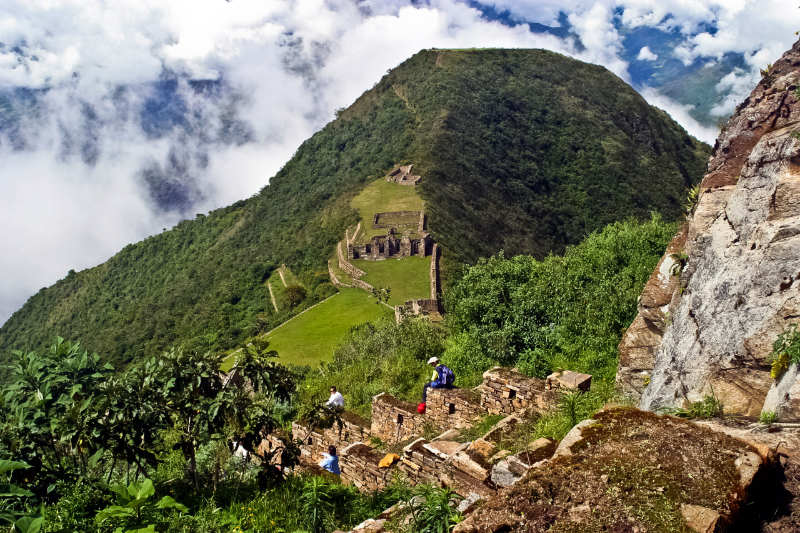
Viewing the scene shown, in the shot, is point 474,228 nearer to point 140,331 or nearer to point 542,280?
point 140,331

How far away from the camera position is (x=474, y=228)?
69750 mm

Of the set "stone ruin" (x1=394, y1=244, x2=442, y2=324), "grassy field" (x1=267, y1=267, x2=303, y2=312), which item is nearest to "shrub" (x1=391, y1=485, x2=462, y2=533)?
"stone ruin" (x1=394, y1=244, x2=442, y2=324)

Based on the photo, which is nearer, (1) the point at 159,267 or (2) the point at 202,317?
(2) the point at 202,317

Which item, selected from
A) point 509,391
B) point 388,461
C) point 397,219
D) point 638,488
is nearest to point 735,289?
point 509,391

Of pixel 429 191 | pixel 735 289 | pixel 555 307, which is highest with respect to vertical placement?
pixel 429 191

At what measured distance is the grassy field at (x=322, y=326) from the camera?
144 ft

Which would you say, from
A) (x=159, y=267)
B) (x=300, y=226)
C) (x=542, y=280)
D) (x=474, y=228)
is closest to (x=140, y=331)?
(x=300, y=226)

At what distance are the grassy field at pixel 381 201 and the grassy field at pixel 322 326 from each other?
1264 centimetres

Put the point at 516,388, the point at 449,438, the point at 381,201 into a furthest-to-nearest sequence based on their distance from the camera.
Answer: the point at 381,201, the point at 516,388, the point at 449,438

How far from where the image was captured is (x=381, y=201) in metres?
72.3

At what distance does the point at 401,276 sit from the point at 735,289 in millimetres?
47432

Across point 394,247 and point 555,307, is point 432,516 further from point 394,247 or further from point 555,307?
point 394,247

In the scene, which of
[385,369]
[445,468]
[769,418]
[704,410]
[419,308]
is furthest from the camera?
[419,308]

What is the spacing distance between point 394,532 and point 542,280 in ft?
45.1
